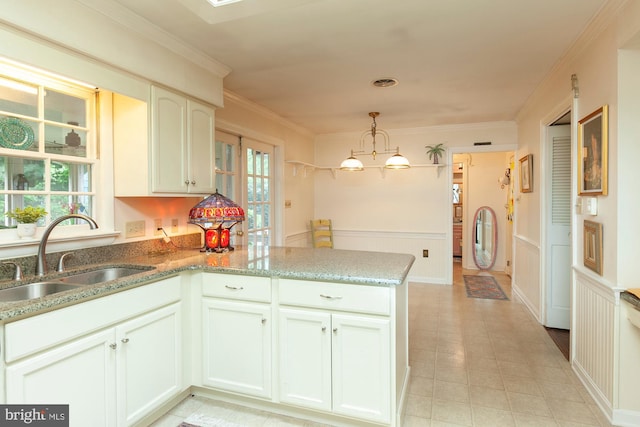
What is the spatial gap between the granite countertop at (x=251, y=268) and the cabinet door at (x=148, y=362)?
24 centimetres

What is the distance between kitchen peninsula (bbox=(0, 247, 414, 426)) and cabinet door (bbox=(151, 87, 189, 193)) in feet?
1.84

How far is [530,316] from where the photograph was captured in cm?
396

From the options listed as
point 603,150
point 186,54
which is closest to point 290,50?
point 186,54

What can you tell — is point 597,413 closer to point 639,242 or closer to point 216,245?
point 639,242

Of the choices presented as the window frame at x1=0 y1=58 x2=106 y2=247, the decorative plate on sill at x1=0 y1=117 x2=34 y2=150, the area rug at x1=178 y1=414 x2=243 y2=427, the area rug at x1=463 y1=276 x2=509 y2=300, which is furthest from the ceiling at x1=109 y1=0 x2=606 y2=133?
the area rug at x1=463 y1=276 x2=509 y2=300

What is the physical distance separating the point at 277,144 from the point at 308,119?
1.86 feet

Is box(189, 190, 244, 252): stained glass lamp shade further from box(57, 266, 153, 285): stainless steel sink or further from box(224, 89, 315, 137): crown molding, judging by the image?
box(224, 89, 315, 137): crown molding

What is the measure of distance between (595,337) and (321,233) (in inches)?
152

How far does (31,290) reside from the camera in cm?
183

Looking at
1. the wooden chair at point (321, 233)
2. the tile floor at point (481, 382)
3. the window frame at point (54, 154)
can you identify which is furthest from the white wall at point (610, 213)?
the wooden chair at point (321, 233)

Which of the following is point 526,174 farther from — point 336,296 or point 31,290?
point 31,290

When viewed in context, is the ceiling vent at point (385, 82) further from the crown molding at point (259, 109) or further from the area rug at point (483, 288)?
the area rug at point (483, 288)

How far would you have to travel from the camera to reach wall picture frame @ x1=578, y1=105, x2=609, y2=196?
2.15 metres

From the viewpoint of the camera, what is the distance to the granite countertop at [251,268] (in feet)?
5.04
